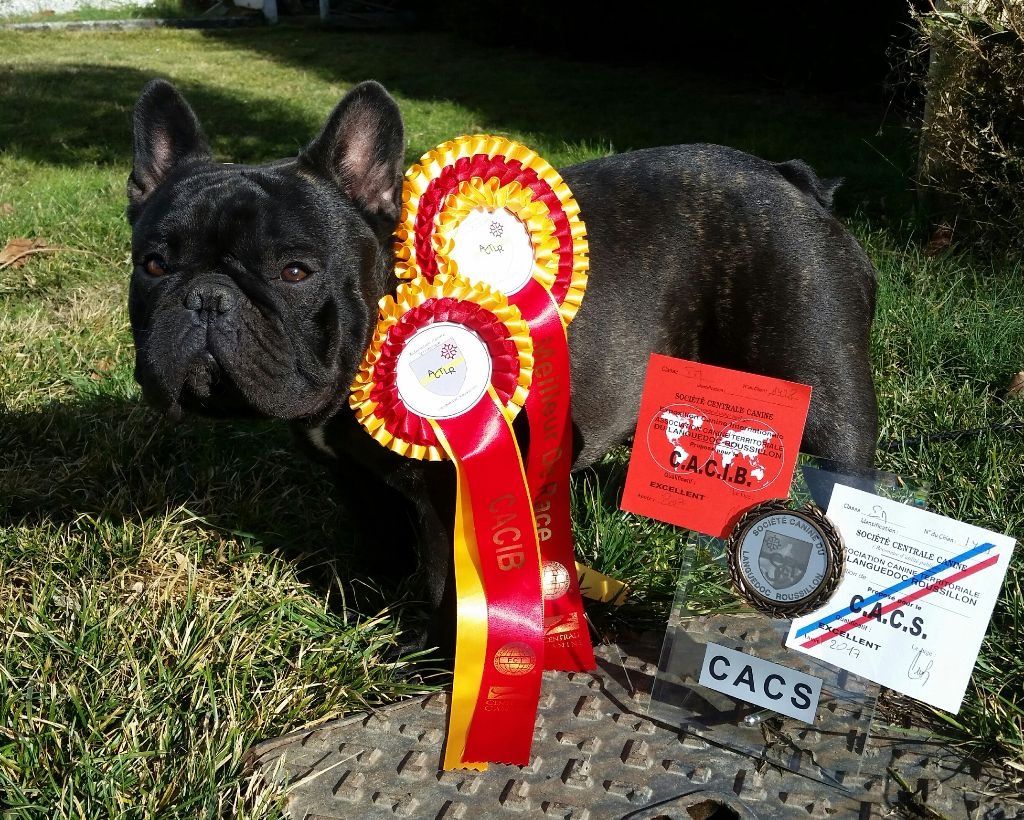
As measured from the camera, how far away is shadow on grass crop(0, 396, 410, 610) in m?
2.65

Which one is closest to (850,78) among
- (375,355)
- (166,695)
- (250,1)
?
(375,355)

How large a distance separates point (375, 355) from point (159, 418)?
137 centimetres

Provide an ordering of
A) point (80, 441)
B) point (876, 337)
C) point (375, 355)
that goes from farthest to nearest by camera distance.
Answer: point (876, 337)
point (80, 441)
point (375, 355)

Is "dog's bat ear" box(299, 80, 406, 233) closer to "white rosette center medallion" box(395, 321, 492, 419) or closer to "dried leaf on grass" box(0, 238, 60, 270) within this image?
"white rosette center medallion" box(395, 321, 492, 419)

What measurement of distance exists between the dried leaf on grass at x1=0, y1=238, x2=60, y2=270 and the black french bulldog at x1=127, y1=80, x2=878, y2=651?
8.19 feet

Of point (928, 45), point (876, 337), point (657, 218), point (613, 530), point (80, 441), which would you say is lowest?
point (80, 441)

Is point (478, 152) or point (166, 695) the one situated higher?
point (478, 152)

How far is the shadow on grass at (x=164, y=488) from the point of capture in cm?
265

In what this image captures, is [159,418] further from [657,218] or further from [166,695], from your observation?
[657,218]

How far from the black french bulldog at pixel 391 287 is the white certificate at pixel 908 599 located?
53 cm

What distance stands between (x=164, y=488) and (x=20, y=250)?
242 cm

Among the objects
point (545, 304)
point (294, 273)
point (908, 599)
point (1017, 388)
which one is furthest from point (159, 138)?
point (1017, 388)

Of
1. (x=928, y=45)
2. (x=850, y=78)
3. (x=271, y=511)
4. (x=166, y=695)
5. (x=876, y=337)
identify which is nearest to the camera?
(x=166, y=695)

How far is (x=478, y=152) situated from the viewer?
8.19 feet
